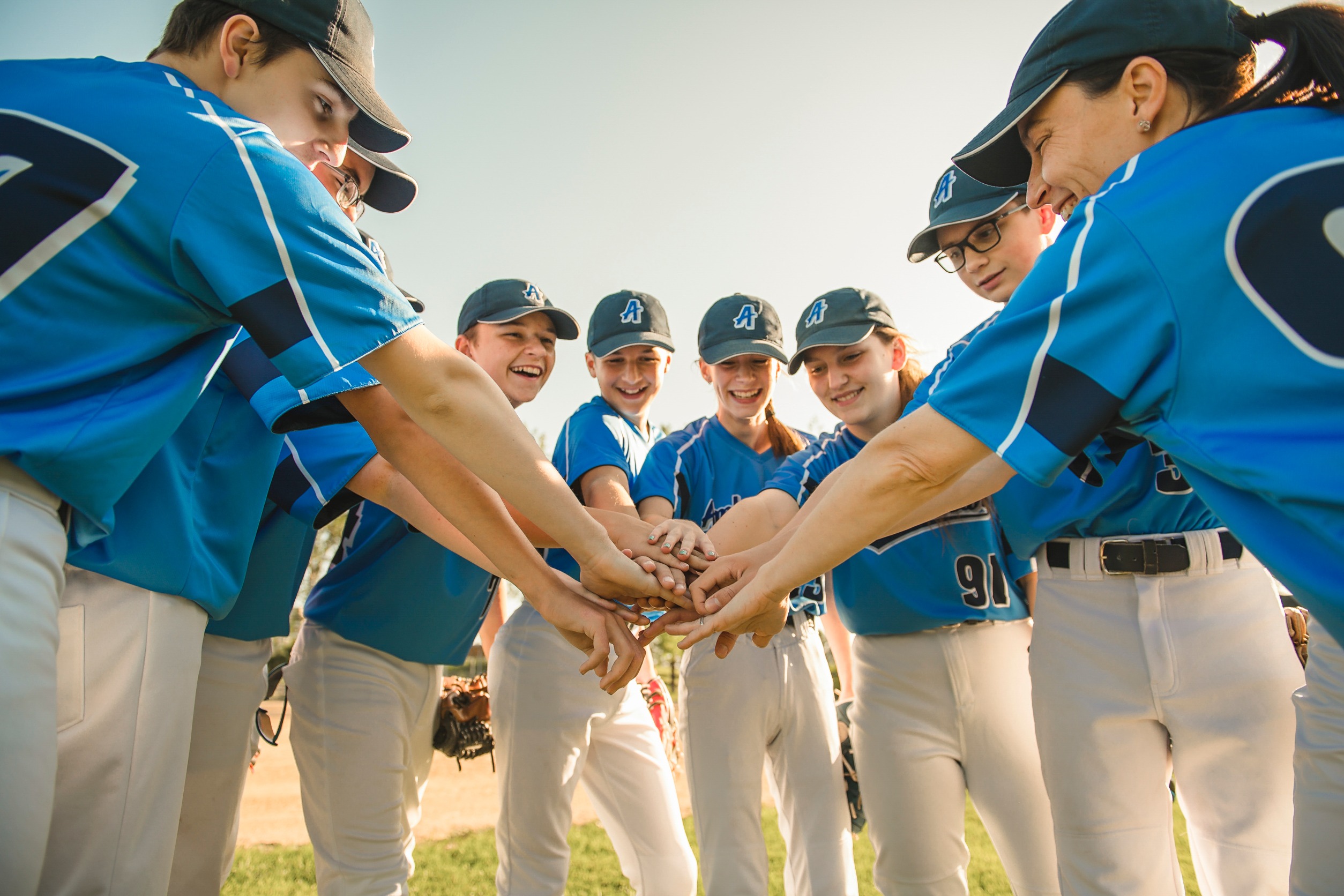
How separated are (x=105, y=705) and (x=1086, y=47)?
2.59 metres

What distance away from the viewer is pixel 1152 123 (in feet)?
6.80

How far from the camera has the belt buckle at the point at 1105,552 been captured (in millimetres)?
2762

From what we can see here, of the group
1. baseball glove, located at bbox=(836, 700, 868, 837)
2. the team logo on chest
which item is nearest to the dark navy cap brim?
the team logo on chest

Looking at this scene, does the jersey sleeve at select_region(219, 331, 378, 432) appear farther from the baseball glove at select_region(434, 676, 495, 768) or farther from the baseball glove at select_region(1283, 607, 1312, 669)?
the baseball glove at select_region(1283, 607, 1312, 669)

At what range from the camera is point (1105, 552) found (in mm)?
2793

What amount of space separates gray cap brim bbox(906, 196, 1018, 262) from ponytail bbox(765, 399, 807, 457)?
119 centimetres

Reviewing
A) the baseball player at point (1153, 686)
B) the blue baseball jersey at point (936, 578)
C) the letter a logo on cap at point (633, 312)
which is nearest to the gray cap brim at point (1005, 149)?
the baseball player at point (1153, 686)

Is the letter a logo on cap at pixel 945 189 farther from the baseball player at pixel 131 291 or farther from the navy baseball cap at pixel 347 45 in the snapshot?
the baseball player at pixel 131 291

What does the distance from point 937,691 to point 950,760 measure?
0.28 m

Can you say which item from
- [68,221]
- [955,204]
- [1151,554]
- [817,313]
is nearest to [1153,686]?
[1151,554]

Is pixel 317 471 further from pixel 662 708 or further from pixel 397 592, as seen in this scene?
pixel 662 708

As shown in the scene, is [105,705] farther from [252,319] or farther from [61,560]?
[252,319]

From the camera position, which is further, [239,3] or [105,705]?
[239,3]

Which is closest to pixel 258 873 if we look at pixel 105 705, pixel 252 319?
pixel 105 705
